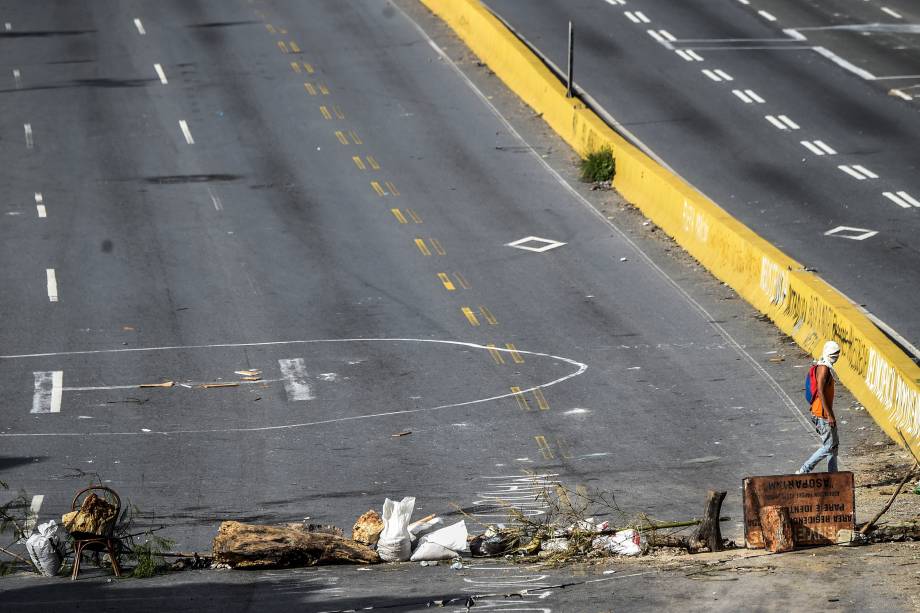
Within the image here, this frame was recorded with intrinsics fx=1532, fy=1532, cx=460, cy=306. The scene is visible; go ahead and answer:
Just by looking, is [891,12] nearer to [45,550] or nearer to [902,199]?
[902,199]

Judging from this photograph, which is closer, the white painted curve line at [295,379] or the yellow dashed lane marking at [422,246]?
the white painted curve line at [295,379]

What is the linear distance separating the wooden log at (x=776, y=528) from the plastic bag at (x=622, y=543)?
1332mm

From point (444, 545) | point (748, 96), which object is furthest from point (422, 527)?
point (748, 96)

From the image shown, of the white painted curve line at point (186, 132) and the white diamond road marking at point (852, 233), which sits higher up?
the white diamond road marking at point (852, 233)

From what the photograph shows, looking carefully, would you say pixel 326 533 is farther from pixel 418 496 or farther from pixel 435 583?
pixel 418 496

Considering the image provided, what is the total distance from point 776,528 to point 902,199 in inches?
706

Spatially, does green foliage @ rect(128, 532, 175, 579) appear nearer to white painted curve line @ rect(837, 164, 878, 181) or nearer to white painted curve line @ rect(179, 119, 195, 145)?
white painted curve line @ rect(837, 164, 878, 181)

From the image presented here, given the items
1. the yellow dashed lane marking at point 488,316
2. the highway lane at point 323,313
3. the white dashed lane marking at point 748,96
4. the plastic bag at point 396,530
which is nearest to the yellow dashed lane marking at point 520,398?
the highway lane at point 323,313

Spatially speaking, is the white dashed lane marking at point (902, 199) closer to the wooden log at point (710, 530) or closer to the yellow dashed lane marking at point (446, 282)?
the yellow dashed lane marking at point (446, 282)

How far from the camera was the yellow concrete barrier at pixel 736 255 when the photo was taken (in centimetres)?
2030

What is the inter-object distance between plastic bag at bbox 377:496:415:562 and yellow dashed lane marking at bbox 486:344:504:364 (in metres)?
8.58

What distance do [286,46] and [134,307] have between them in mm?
19740

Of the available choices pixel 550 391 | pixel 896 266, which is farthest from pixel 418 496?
pixel 896 266

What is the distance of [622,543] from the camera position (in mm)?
15891
